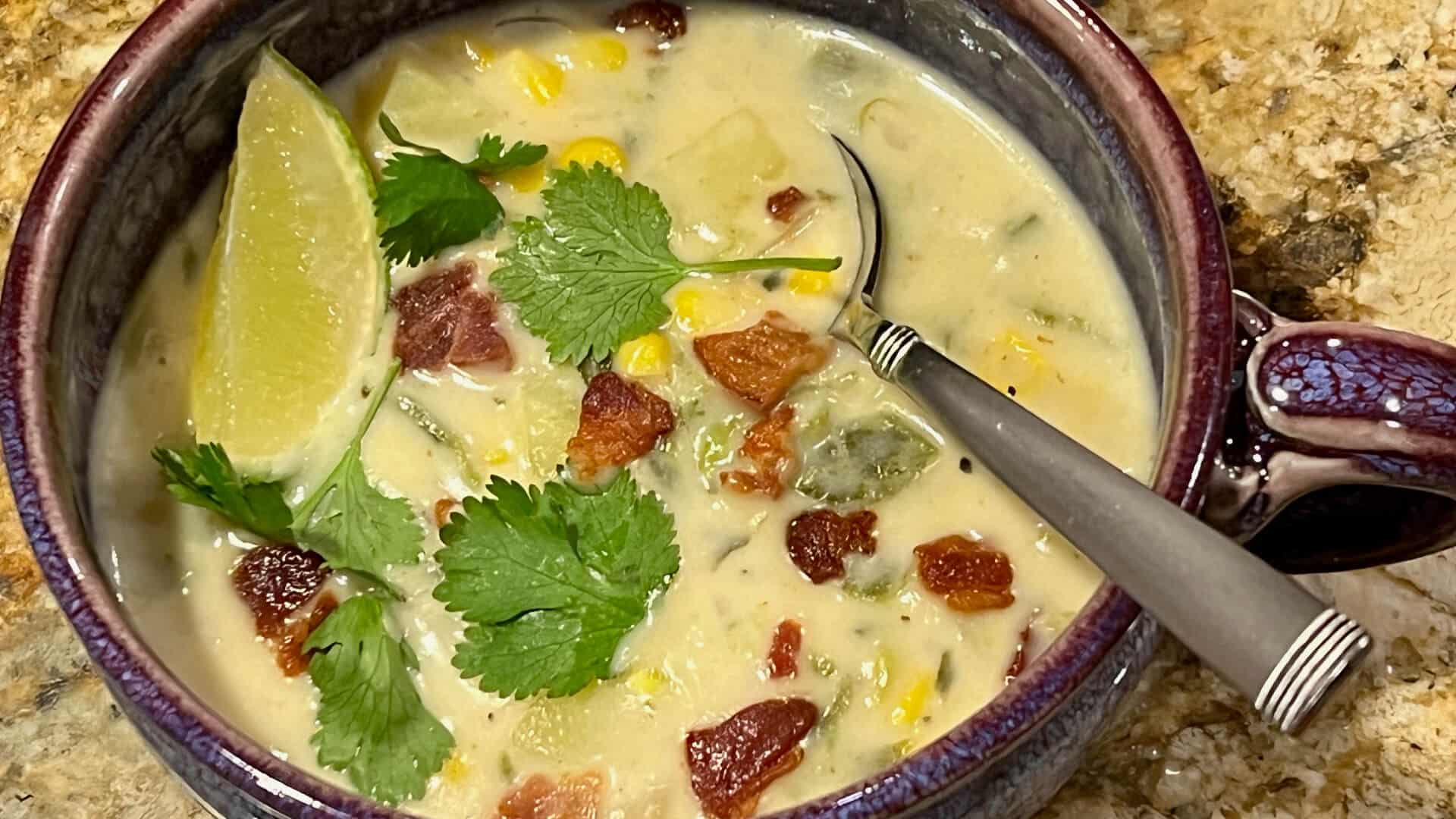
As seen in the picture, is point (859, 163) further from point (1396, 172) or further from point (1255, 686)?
point (1255, 686)

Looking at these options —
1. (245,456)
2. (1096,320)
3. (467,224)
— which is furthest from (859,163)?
(245,456)

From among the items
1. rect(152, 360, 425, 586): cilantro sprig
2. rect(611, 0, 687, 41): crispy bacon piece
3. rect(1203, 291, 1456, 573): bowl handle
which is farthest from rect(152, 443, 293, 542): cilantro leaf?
rect(1203, 291, 1456, 573): bowl handle

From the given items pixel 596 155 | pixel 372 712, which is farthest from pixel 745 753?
pixel 596 155

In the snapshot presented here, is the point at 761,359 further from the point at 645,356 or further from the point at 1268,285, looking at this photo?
the point at 1268,285

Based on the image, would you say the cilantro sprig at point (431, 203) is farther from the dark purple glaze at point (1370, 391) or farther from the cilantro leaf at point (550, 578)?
the dark purple glaze at point (1370, 391)

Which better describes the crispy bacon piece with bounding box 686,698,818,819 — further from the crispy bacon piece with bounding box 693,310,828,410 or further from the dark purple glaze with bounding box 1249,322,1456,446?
the dark purple glaze with bounding box 1249,322,1456,446

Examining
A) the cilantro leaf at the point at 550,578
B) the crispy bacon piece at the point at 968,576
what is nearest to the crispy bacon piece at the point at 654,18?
the cilantro leaf at the point at 550,578
